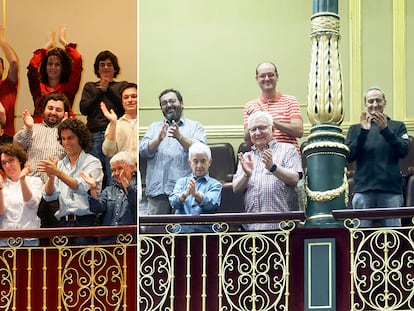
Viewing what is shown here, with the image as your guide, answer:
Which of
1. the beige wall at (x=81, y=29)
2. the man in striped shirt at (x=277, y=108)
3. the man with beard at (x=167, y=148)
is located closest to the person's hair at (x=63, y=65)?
the beige wall at (x=81, y=29)

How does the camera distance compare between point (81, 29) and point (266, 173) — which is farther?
point (81, 29)

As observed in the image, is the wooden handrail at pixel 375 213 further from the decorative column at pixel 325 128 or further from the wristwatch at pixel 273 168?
the wristwatch at pixel 273 168

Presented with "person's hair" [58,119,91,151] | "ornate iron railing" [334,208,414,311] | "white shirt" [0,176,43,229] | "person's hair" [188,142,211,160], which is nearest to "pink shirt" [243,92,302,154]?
"person's hair" [188,142,211,160]

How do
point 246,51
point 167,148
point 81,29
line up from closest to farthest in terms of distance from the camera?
Result: point 167,148 < point 81,29 < point 246,51

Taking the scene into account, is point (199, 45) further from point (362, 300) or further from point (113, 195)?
point (362, 300)

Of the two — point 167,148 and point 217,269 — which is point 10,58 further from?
point 217,269

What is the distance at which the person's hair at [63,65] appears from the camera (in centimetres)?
952

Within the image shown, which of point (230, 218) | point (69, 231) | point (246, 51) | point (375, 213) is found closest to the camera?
point (375, 213)

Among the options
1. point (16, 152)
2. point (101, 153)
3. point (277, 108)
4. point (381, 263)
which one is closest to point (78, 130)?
point (101, 153)

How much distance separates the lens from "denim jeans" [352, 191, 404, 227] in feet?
27.8

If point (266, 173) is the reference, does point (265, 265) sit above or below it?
below

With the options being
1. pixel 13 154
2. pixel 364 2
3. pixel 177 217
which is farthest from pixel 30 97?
pixel 364 2

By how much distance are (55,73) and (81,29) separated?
0.44 metres

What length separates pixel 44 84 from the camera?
31.2 feet
